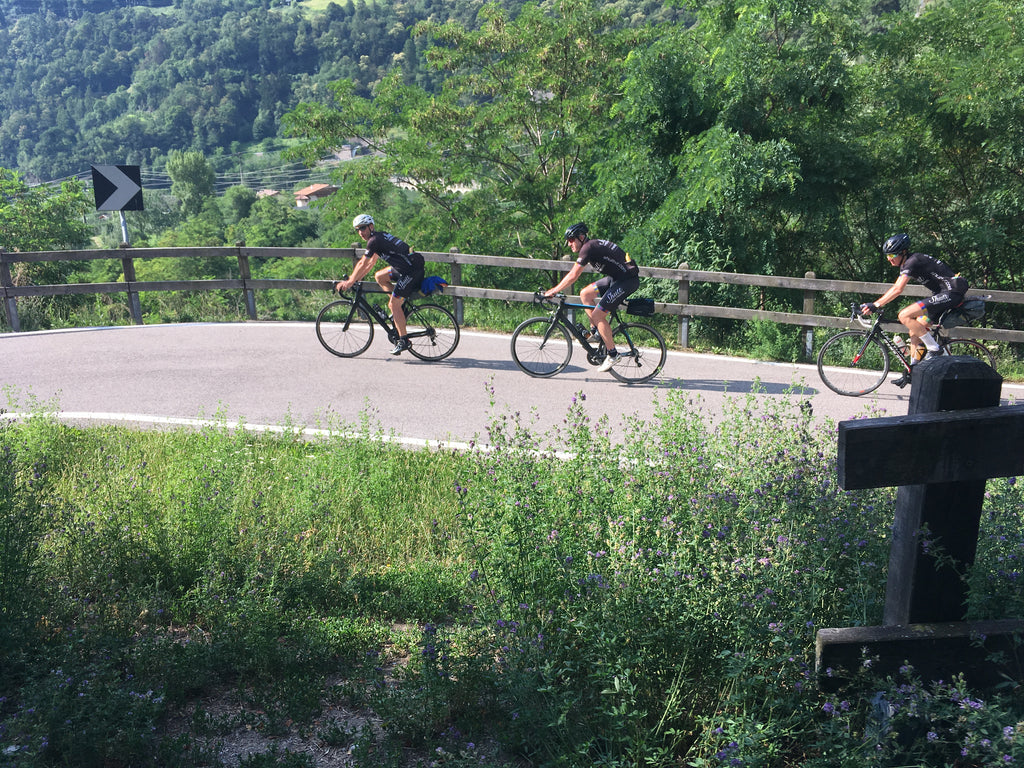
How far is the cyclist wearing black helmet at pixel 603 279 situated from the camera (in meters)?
10.2

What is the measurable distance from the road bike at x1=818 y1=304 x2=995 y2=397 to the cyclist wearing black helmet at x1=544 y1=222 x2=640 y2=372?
2569 mm

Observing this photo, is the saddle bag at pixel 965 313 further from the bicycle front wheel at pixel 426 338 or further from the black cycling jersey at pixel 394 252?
the black cycling jersey at pixel 394 252

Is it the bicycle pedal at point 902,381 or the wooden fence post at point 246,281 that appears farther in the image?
the wooden fence post at point 246,281

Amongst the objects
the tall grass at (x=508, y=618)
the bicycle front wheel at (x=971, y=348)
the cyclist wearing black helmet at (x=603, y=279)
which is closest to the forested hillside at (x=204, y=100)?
the cyclist wearing black helmet at (x=603, y=279)

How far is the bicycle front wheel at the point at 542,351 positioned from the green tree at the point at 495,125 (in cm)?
789

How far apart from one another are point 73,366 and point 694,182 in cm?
1039

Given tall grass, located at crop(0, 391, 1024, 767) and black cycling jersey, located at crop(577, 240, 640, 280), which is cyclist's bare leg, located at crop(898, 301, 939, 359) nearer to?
black cycling jersey, located at crop(577, 240, 640, 280)

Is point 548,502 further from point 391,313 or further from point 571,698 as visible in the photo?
point 391,313

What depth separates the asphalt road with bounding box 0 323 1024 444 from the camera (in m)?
8.95

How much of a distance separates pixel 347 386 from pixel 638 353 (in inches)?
148

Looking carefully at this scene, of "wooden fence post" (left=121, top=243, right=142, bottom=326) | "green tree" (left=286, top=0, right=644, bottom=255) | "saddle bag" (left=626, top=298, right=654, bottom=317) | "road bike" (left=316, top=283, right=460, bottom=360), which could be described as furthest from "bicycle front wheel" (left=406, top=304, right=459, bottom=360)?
"green tree" (left=286, top=0, right=644, bottom=255)

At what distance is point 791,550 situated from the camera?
12.3 ft

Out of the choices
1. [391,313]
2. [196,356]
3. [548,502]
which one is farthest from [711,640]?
[196,356]

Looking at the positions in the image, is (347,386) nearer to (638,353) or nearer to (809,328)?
(638,353)
